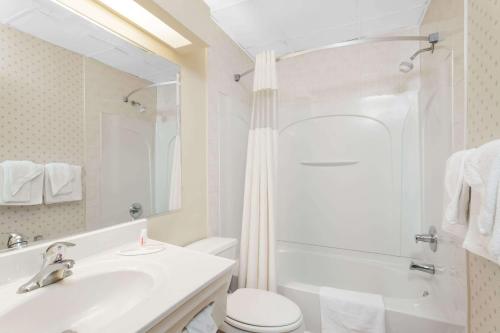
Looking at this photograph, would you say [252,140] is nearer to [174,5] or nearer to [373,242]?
[174,5]

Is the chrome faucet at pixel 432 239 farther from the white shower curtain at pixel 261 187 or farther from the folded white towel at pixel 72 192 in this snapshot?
the folded white towel at pixel 72 192

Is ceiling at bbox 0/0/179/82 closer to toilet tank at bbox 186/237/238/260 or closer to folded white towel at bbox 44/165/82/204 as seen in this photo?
folded white towel at bbox 44/165/82/204

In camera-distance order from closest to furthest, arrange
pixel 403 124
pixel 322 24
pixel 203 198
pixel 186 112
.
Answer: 1. pixel 186 112
2. pixel 203 198
3. pixel 322 24
4. pixel 403 124

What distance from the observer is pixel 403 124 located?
1905 millimetres

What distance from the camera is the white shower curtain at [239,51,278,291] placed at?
1568 mm

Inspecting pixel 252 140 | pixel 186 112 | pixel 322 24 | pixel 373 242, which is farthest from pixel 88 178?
pixel 373 242

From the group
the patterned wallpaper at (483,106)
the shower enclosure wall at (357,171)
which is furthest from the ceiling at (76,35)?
the patterned wallpaper at (483,106)

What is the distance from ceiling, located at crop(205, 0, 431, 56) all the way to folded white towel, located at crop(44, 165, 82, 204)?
130 cm

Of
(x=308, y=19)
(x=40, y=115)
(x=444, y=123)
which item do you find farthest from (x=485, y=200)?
(x=308, y=19)

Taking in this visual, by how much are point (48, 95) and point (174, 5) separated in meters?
0.68

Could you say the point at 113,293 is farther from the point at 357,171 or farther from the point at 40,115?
the point at 357,171

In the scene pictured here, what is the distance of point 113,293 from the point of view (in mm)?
811

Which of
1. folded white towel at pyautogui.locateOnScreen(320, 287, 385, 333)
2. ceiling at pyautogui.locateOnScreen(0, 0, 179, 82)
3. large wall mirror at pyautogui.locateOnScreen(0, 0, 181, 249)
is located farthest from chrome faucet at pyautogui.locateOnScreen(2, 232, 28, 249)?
folded white towel at pyautogui.locateOnScreen(320, 287, 385, 333)

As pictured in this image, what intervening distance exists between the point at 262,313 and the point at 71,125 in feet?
4.03
